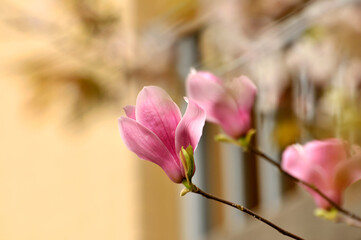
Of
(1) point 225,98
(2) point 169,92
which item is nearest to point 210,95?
(1) point 225,98

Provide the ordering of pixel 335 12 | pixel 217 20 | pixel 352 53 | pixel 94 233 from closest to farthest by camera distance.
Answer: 1. pixel 352 53
2. pixel 335 12
3. pixel 217 20
4. pixel 94 233

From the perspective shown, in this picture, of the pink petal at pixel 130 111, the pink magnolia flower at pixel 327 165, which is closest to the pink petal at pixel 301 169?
the pink magnolia flower at pixel 327 165

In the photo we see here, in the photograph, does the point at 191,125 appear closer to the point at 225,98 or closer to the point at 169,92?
the point at 225,98

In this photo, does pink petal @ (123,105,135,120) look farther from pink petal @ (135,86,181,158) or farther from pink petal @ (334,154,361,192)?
pink petal @ (334,154,361,192)

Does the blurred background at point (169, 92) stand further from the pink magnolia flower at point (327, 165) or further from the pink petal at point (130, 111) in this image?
the pink petal at point (130, 111)

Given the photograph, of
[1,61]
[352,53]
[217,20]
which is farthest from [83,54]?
[1,61]

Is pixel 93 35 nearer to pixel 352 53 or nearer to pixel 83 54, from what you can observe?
pixel 83 54
